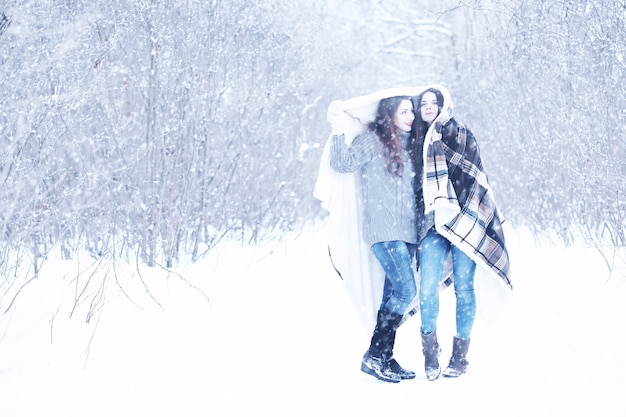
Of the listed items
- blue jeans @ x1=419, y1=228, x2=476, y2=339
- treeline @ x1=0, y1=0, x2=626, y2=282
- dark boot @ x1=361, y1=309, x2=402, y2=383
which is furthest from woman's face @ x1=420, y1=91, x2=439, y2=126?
treeline @ x1=0, y1=0, x2=626, y2=282

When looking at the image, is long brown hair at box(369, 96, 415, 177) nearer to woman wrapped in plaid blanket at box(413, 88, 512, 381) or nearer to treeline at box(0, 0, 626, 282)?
woman wrapped in plaid blanket at box(413, 88, 512, 381)

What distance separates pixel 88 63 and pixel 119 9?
0.93 meters

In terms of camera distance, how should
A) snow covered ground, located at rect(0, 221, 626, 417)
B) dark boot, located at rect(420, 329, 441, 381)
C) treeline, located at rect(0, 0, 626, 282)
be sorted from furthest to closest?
treeline, located at rect(0, 0, 626, 282)
dark boot, located at rect(420, 329, 441, 381)
snow covered ground, located at rect(0, 221, 626, 417)

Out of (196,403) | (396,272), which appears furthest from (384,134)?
(196,403)

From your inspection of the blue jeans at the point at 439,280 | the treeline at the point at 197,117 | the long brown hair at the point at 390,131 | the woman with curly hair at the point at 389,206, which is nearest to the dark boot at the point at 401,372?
the woman with curly hair at the point at 389,206

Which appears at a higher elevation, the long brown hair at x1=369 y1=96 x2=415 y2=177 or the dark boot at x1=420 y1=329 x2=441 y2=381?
the long brown hair at x1=369 y1=96 x2=415 y2=177

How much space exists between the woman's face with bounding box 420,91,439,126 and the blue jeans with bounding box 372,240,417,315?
696mm

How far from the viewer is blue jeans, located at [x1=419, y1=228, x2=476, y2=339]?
13.2 feet

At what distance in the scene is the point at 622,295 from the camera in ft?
18.0

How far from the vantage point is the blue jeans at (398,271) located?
402cm

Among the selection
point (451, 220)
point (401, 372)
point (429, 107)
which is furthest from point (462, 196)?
point (401, 372)

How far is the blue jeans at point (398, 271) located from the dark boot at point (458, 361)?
0.35m

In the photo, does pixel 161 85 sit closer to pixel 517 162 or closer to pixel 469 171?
pixel 469 171

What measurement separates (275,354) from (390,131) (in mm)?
1571
